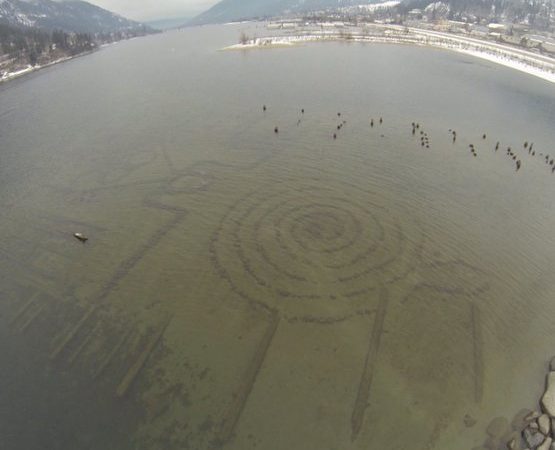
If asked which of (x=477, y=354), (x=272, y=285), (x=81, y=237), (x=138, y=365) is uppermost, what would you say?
(x=81, y=237)

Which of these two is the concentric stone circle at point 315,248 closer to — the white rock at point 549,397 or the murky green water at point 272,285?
the murky green water at point 272,285

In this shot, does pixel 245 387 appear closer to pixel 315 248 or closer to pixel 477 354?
pixel 315 248

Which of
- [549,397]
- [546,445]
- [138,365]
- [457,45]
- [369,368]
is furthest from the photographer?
[457,45]

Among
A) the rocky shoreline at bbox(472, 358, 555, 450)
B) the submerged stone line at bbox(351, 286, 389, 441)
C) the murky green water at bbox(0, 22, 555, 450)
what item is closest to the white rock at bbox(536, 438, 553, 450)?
the rocky shoreline at bbox(472, 358, 555, 450)

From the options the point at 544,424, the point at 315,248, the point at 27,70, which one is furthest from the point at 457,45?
the point at 27,70

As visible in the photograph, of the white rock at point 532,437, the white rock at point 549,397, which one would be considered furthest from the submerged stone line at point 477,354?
the white rock at point 549,397

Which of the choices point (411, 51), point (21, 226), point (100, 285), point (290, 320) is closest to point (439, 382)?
point (290, 320)

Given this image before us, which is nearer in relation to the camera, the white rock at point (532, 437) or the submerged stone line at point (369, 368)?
the white rock at point (532, 437)
